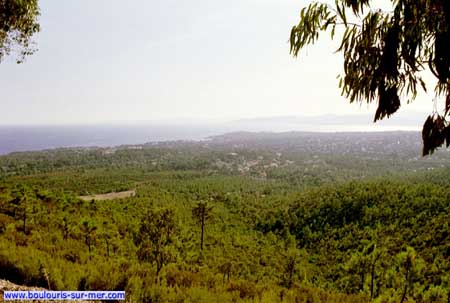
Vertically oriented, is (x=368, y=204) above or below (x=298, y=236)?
above

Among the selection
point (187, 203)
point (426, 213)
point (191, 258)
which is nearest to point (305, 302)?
point (191, 258)

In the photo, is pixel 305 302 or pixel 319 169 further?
pixel 319 169

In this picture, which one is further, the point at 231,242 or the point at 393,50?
the point at 231,242

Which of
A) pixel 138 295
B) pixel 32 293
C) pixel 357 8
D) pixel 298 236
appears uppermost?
pixel 357 8

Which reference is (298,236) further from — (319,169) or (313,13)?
(319,169)

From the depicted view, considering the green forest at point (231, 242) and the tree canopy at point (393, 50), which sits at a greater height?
the tree canopy at point (393, 50)

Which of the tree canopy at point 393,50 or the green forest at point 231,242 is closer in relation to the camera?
the tree canopy at point 393,50

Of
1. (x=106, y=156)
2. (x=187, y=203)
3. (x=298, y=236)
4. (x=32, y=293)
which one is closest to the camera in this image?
(x=32, y=293)

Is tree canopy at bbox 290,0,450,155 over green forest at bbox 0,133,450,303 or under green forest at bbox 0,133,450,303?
over

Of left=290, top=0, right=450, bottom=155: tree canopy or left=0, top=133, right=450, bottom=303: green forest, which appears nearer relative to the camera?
left=290, top=0, right=450, bottom=155: tree canopy

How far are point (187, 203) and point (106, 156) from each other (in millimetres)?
104437

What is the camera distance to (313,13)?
2.23 metres

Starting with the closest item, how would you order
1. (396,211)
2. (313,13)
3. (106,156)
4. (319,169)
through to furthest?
1. (313,13)
2. (396,211)
3. (319,169)
4. (106,156)

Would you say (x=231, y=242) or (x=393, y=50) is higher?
(x=393, y=50)
